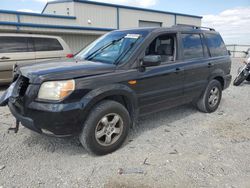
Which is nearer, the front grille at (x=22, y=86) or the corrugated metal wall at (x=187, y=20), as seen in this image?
the front grille at (x=22, y=86)

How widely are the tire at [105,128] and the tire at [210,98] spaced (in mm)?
2362

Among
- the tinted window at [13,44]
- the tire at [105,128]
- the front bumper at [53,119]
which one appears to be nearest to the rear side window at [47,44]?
the tinted window at [13,44]

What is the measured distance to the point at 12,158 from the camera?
3240mm

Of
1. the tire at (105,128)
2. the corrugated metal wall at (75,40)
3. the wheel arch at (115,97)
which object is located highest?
the corrugated metal wall at (75,40)

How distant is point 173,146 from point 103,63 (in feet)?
5.69

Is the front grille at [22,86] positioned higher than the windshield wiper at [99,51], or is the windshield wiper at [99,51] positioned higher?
the windshield wiper at [99,51]

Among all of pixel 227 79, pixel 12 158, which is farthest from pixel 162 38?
pixel 12 158

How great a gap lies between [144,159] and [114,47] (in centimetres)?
191

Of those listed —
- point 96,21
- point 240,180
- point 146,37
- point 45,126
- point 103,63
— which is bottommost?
point 240,180

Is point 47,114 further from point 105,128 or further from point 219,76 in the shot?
point 219,76

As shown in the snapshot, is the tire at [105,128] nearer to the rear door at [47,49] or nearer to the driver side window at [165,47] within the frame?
the driver side window at [165,47]

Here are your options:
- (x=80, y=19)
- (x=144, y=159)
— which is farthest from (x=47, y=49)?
(x=80, y=19)

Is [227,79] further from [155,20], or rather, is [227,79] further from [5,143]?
[155,20]

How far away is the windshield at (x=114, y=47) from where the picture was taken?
365 centimetres
